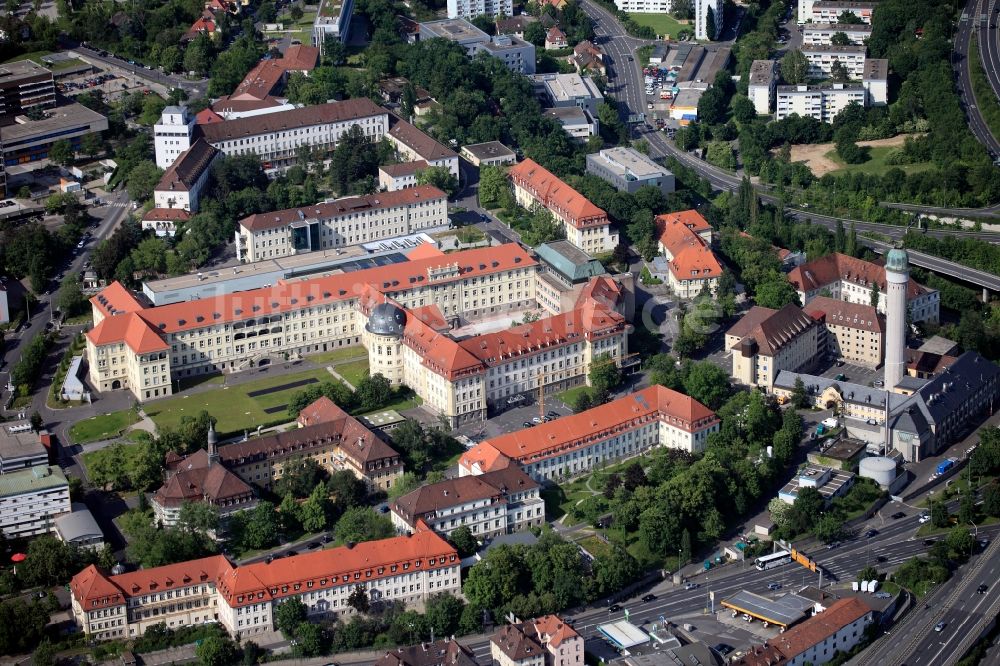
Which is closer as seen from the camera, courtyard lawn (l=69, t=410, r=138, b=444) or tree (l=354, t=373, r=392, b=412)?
courtyard lawn (l=69, t=410, r=138, b=444)

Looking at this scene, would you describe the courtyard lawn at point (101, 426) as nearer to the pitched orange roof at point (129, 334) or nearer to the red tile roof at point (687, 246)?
the pitched orange roof at point (129, 334)

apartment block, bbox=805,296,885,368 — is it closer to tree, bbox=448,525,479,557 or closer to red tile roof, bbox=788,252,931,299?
red tile roof, bbox=788,252,931,299

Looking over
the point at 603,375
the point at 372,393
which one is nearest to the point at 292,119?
the point at 372,393

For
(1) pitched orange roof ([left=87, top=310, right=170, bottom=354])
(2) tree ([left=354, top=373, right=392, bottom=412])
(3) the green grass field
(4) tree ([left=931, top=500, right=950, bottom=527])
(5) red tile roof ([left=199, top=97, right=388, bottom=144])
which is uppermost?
(5) red tile roof ([left=199, top=97, right=388, bottom=144])

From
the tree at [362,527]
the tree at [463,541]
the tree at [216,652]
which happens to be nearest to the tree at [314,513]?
the tree at [362,527]

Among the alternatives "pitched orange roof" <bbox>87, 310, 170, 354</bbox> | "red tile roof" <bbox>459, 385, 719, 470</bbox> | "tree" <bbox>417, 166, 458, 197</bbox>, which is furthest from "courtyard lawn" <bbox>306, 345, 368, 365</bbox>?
"tree" <bbox>417, 166, 458, 197</bbox>

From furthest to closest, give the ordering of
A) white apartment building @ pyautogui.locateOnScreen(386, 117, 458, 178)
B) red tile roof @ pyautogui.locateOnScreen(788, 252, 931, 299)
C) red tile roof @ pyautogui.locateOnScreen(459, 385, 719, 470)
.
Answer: white apartment building @ pyautogui.locateOnScreen(386, 117, 458, 178), red tile roof @ pyautogui.locateOnScreen(788, 252, 931, 299), red tile roof @ pyautogui.locateOnScreen(459, 385, 719, 470)

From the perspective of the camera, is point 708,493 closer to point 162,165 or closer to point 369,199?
point 369,199
